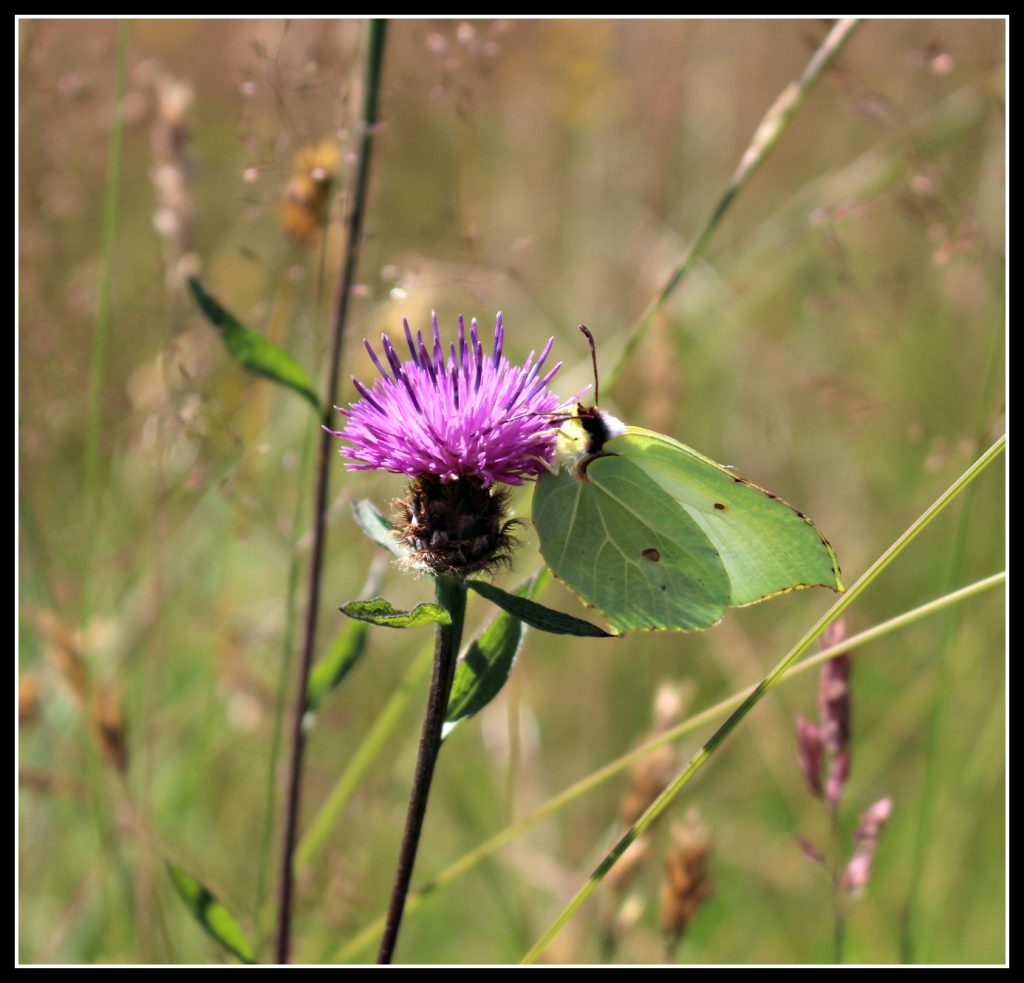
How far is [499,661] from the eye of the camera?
134 cm

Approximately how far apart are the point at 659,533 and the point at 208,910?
34.5 inches

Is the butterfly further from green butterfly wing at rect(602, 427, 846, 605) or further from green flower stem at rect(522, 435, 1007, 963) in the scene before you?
green flower stem at rect(522, 435, 1007, 963)

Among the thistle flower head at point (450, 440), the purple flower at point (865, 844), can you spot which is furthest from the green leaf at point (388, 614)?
the purple flower at point (865, 844)

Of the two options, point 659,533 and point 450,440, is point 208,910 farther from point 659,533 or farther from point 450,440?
point 659,533

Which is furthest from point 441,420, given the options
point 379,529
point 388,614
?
point 388,614

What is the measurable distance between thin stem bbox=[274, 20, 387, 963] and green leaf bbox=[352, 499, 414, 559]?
16cm

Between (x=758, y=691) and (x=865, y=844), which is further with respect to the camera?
(x=865, y=844)

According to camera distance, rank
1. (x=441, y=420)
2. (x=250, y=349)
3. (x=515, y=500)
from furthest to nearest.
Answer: (x=515, y=500) → (x=250, y=349) → (x=441, y=420)

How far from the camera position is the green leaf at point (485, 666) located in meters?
1.32

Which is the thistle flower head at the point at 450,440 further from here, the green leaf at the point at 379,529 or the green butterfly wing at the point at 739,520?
the green butterfly wing at the point at 739,520

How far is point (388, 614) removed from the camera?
117cm

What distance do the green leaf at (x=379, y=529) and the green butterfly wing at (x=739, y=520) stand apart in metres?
0.39

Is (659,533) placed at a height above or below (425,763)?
above
